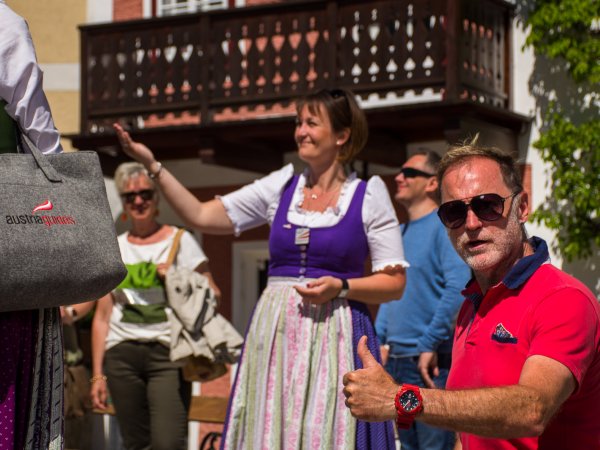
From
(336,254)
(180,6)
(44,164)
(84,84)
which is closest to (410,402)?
(44,164)

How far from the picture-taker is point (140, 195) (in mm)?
7824

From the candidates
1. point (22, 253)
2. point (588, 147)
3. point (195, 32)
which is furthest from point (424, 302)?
point (195, 32)

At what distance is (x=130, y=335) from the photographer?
7.46 metres

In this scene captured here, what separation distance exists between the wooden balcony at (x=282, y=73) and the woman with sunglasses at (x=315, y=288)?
7.21 meters

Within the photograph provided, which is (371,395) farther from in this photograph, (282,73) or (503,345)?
(282,73)

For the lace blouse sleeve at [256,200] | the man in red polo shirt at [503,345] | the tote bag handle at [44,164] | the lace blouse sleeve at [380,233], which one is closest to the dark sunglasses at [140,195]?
the lace blouse sleeve at [256,200]

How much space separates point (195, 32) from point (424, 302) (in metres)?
8.08

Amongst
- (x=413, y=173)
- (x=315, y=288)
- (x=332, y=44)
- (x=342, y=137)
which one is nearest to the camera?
(x=315, y=288)

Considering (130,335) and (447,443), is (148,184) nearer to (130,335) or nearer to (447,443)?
(130,335)

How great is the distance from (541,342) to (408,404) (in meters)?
0.43

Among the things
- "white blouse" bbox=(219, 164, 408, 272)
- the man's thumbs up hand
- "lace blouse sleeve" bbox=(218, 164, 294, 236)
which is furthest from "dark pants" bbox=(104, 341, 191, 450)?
the man's thumbs up hand

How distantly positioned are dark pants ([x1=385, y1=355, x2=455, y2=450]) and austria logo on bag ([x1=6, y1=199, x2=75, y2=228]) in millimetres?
3011

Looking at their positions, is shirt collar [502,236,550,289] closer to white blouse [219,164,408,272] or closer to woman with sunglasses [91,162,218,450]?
white blouse [219,164,408,272]

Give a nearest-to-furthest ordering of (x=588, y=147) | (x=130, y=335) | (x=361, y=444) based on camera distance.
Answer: (x=361, y=444) → (x=130, y=335) → (x=588, y=147)
